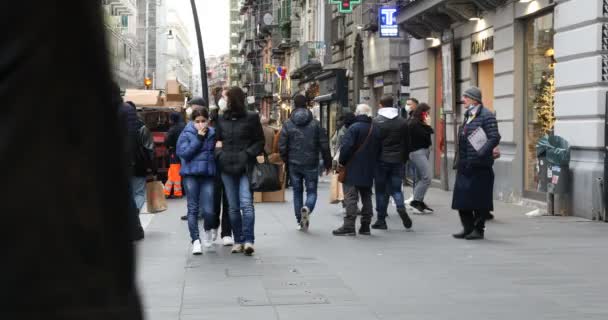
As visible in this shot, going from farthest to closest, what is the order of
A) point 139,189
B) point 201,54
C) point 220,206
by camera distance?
point 201,54 < point 139,189 < point 220,206

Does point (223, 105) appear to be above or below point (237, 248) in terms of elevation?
above

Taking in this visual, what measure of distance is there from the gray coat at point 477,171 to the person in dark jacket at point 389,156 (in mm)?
1787

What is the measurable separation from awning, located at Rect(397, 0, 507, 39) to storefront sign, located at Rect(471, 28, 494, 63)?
427mm

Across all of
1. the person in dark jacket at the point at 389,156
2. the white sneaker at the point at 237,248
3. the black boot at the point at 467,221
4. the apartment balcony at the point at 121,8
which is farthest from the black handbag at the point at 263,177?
the apartment balcony at the point at 121,8

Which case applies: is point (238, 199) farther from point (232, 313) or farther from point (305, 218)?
point (232, 313)

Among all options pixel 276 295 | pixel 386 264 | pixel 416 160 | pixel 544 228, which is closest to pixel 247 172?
pixel 386 264

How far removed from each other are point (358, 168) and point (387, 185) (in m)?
1.45

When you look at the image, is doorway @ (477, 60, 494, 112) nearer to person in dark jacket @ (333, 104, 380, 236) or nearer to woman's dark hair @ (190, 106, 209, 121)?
person in dark jacket @ (333, 104, 380, 236)

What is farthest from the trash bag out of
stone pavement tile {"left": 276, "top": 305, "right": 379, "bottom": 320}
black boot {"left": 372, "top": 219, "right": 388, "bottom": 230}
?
stone pavement tile {"left": 276, "top": 305, "right": 379, "bottom": 320}

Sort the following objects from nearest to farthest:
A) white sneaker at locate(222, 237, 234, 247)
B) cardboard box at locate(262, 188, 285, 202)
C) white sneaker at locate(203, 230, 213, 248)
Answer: white sneaker at locate(203, 230, 213, 248) < white sneaker at locate(222, 237, 234, 247) < cardboard box at locate(262, 188, 285, 202)

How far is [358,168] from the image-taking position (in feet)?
44.2

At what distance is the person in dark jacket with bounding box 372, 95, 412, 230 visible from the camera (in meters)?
14.3

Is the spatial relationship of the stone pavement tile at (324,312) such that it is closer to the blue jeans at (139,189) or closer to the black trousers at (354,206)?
the black trousers at (354,206)

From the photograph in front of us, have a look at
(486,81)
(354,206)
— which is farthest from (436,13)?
(354,206)
